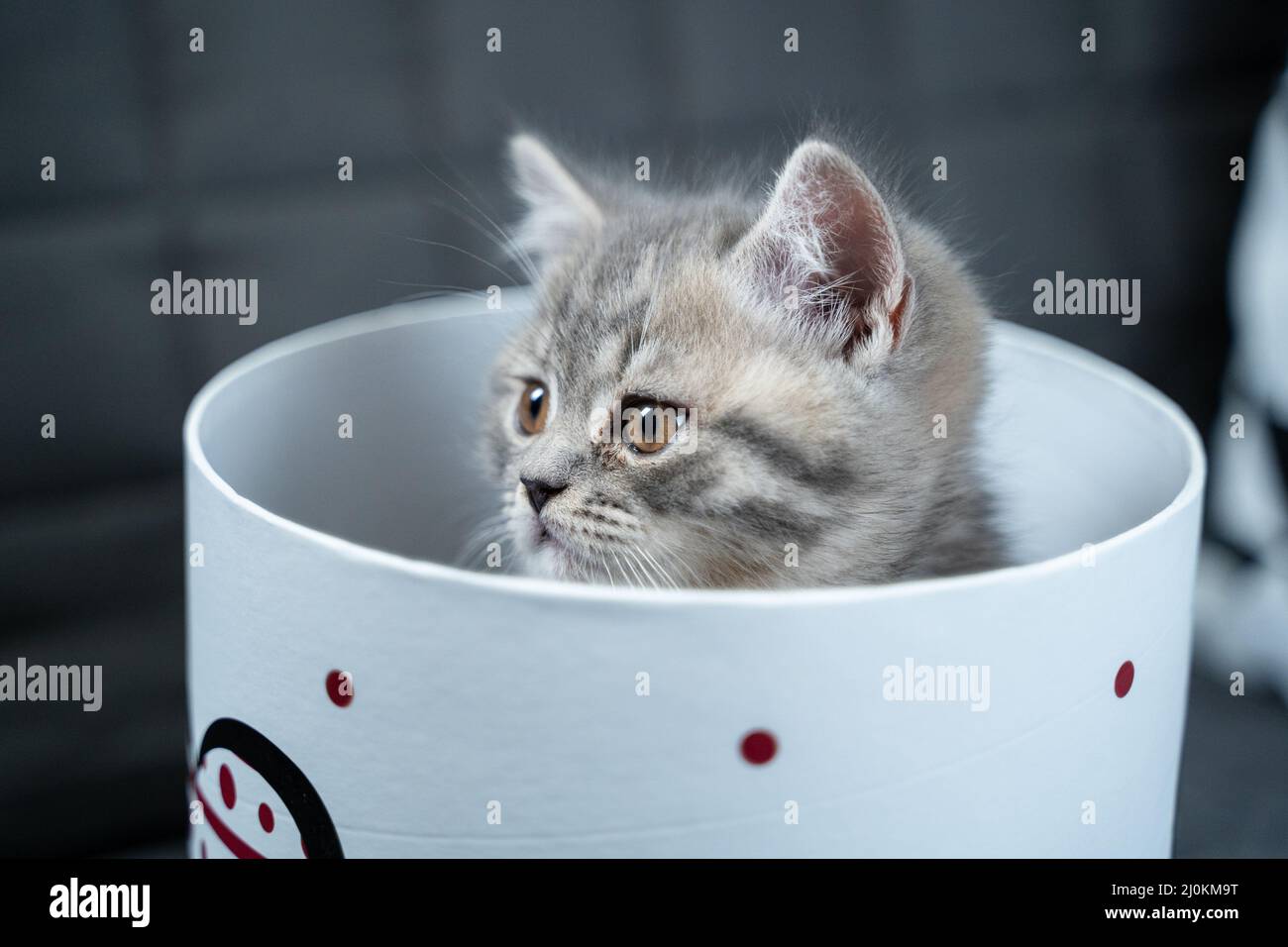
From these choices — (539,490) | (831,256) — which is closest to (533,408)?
(539,490)

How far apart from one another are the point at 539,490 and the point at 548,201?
0.38 m

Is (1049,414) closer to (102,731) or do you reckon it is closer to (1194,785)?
(1194,785)

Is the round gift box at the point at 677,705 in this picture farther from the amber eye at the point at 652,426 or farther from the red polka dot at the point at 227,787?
the amber eye at the point at 652,426

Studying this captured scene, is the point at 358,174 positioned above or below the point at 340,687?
above

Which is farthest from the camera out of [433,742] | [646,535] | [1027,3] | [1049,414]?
[1027,3]

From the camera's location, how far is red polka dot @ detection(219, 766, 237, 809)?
76cm

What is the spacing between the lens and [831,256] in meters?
0.84

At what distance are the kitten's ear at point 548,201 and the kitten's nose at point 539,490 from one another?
0.32 metres

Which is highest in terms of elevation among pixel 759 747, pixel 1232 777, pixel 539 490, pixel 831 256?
pixel 831 256

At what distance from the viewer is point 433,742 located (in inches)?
25.3

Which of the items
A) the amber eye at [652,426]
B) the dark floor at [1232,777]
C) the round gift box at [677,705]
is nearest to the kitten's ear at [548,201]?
the amber eye at [652,426]

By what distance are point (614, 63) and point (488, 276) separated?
0.28 m

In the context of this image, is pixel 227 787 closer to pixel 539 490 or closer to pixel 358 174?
pixel 539 490
